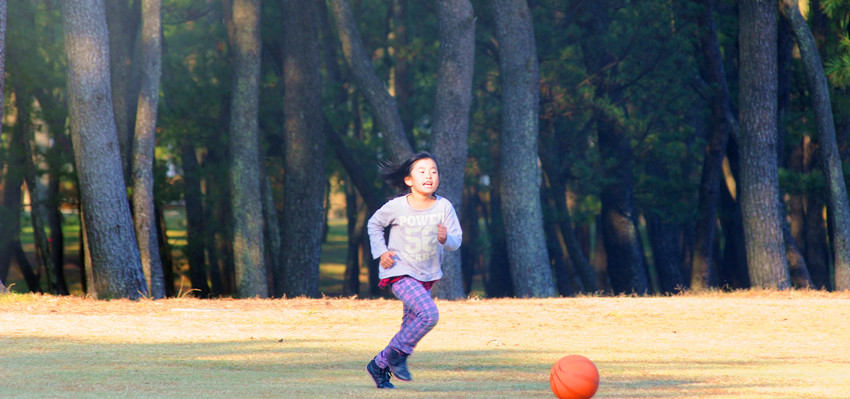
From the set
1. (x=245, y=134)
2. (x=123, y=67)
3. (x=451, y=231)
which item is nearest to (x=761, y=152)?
(x=245, y=134)

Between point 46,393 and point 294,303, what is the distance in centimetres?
740

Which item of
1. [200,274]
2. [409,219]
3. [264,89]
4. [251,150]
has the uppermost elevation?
[264,89]

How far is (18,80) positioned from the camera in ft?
70.4

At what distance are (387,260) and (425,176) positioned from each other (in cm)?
70

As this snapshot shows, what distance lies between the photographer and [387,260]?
6828mm

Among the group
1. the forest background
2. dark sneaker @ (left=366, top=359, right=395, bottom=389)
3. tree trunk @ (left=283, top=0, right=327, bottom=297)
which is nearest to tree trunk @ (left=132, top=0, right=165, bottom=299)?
the forest background

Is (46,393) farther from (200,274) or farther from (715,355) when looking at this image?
(200,274)

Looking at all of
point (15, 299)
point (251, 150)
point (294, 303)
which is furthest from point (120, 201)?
point (251, 150)

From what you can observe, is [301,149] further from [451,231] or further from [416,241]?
[451,231]

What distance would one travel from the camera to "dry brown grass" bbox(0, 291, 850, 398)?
7215mm

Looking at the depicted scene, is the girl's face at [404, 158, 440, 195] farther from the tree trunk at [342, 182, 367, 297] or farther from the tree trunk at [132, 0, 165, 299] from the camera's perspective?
the tree trunk at [342, 182, 367, 297]

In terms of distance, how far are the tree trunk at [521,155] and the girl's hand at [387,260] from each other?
42.0ft

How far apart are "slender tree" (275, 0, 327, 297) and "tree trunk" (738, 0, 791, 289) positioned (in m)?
9.19

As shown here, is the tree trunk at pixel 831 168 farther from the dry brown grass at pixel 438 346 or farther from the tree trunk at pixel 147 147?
the tree trunk at pixel 147 147
